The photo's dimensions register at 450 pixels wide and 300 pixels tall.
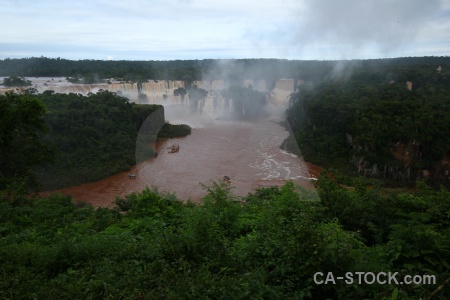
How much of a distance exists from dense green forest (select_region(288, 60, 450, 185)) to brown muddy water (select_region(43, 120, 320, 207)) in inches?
81.9

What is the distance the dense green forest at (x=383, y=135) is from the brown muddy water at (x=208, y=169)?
208cm

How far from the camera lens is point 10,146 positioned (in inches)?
319

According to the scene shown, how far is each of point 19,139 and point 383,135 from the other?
14932mm

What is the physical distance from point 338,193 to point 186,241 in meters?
3.34

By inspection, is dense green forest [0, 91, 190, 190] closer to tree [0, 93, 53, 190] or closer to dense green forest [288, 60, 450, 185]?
tree [0, 93, 53, 190]

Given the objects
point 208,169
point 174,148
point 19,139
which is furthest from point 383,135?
point 19,139

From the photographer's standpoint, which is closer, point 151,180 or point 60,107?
point 151,180

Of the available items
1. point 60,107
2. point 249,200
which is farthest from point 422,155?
point 60,107

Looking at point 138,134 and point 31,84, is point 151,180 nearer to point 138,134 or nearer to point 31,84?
point 138,134

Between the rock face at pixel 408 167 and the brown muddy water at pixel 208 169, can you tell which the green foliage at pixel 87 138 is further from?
the rock face at pixel 408 167

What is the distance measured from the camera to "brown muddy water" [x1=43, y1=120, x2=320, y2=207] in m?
13.8

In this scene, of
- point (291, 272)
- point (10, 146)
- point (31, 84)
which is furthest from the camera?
point (31, 84)

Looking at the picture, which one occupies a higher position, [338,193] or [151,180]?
[338,193]

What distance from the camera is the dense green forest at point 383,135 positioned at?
15.6 meters
